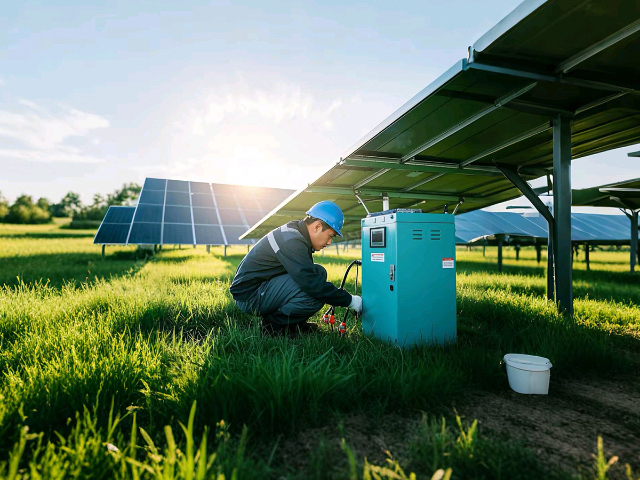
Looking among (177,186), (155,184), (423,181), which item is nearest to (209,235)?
(177,186)

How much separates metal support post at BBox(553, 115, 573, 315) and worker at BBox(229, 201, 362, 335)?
7.34ft

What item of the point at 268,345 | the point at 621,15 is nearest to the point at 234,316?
the point at 268,345

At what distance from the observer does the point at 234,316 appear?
3893 millimetres

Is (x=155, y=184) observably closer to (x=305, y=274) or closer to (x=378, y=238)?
(x=305, y=274)

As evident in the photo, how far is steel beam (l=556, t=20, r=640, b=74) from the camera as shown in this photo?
226cm

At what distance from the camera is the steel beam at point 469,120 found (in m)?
2.93

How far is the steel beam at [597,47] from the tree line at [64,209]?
52840 millimetres

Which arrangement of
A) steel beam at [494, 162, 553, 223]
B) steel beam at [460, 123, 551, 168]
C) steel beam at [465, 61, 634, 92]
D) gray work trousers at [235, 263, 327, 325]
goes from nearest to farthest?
steel beam at [465, 61, 634, 92], gray work trousers at [235, 263, 327, 325], steel beam at [460, 123, 551, 168], steel beam at [494, 162, 553, 223]

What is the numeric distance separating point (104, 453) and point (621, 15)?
3814 mm

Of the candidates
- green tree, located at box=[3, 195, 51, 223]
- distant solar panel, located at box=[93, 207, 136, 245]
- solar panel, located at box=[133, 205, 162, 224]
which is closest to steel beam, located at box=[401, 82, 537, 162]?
solar panel, located at box=[133, 205, 162, 224]

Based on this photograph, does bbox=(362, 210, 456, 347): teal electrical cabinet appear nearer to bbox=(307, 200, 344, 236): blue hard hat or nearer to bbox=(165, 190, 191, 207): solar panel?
bbox=(307, 200, 344, 236): blue hard hat

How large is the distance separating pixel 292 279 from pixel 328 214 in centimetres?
75

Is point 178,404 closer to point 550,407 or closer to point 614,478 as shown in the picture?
point 614,478

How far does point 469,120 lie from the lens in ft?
11.5
